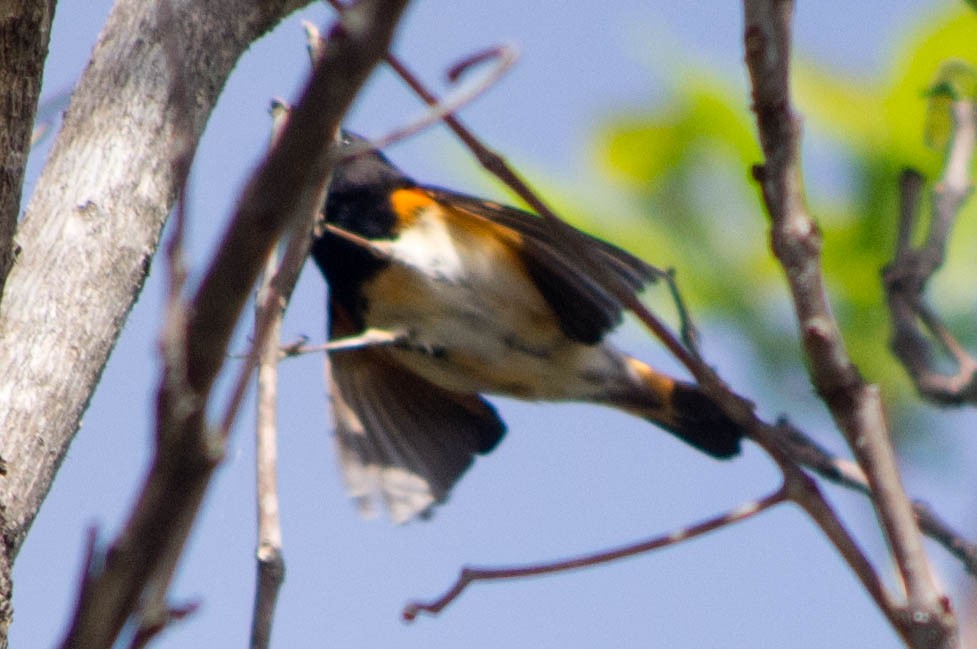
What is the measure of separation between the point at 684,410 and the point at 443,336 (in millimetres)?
820

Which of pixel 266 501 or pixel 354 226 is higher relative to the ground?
pixel 266 501

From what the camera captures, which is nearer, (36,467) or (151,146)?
(36,467)

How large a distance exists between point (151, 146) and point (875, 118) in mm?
1423

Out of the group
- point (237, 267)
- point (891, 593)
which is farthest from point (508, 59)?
point (891, 593)

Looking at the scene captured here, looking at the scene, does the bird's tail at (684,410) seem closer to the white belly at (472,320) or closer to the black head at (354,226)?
the white belly at (472,320)

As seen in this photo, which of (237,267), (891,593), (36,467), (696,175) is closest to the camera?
(237,267)

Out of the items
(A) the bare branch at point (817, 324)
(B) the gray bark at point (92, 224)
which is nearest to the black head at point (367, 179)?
(B) the gray bark at point (92, 224)

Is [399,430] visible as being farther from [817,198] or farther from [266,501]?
[266,501]

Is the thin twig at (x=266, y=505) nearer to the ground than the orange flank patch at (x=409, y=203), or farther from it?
farther from it

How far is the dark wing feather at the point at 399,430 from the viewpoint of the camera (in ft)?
10.9

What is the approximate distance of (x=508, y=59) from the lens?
70 cm

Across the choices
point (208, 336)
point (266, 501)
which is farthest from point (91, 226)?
point (208, 336)

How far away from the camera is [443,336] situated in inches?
128

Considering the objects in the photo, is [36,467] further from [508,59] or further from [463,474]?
[463,474]
